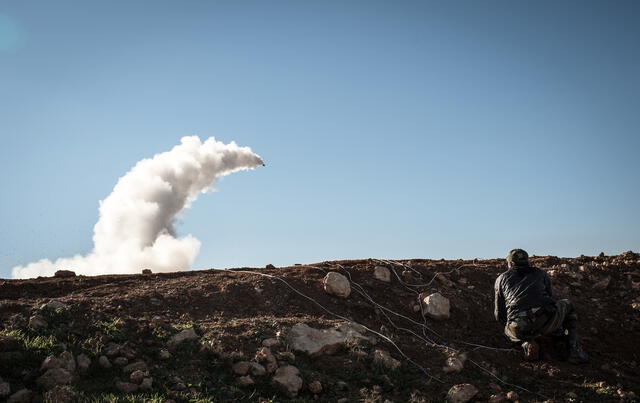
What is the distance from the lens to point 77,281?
10859mm

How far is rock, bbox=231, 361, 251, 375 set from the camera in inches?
239

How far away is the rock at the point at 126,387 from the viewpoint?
5.48m

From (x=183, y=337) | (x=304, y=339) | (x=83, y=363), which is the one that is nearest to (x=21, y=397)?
(x=83, y=363)

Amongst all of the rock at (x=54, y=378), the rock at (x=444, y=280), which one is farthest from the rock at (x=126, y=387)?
the rock at (x=444, y=280)

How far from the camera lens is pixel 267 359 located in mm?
6309

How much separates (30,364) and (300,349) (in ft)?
12.2

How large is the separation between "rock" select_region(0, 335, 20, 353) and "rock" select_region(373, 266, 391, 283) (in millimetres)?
Result: 6947

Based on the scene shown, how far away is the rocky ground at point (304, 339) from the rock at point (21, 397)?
0.05 feet

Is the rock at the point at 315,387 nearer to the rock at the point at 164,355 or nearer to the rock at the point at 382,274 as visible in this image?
the rock at the point at 164,355

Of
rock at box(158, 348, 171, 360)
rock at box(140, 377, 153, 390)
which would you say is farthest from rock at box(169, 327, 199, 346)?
rock at box(140, 377, 153, 390)

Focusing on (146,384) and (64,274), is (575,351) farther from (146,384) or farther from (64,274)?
(64,274)

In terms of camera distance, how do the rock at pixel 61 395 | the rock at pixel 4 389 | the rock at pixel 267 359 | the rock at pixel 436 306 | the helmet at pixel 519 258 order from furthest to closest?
the rock at pixel 436 306 → the helmet at pixel 519 258 → the rock at pixel 267 359 → the rock at pixel 4 389 → the rock at pixel 61 395

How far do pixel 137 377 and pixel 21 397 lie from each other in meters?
1.26

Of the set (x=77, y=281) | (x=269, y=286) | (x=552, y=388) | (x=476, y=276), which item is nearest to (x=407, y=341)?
(x=552, y=388)
